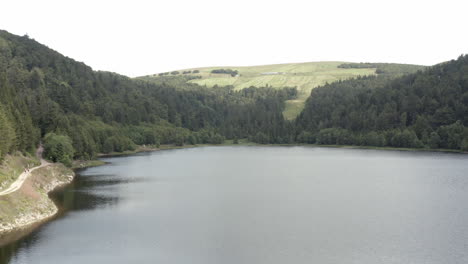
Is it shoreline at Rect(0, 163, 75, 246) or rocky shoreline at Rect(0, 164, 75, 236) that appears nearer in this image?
shoreline at Rect(0, 163, 75, 246)

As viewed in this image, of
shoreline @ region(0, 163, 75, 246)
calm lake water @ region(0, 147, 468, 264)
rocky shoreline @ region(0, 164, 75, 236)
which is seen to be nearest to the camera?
calm lake water @ region(0, 147, 468, 264)

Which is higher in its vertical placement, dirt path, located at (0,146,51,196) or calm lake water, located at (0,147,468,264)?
dirt path, located at (0,146,51,196)

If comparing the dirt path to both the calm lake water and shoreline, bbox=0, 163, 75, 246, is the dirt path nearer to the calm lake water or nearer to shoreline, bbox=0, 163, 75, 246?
shoreline, bbox=0, 163, 75, 246

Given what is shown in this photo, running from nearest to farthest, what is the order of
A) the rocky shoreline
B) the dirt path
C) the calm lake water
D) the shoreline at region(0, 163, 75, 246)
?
the calm lake water, the shoreline at region(0, 163, 75, 246), the rocky shoreline, the dirt path

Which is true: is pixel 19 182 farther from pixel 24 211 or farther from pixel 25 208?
pixel 24 211

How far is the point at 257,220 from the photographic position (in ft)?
205

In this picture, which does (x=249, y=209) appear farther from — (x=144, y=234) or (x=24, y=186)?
(x=24, y=186)

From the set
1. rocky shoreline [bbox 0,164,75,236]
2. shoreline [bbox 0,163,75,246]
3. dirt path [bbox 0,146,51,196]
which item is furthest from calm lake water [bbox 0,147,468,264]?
dirt path [bbox 0,146,51,196]

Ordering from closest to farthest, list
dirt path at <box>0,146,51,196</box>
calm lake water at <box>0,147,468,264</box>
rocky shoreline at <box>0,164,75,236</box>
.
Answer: calm lake water at <box>0,147,468,264</box> → rocky shoreline at <box>0,164,75,236</box> → dirt path at <box>0,146,51,196</box>

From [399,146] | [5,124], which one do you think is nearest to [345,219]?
[5,124]

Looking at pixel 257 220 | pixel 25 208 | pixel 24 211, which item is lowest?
pixel 257 220

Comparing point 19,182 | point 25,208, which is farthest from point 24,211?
point 19,182

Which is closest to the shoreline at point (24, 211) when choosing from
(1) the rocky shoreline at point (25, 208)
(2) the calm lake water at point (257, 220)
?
(1) the rocky shoreline at point (25, 208)

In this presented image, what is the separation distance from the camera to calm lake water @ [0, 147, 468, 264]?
47.1 m
